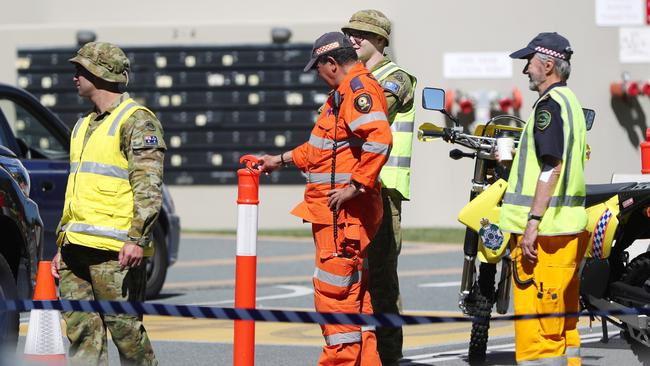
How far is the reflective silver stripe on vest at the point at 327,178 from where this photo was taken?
309 inches

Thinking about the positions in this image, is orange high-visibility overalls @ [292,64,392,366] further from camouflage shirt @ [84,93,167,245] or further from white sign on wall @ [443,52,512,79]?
white sign on wall @ [443,52,512,79]

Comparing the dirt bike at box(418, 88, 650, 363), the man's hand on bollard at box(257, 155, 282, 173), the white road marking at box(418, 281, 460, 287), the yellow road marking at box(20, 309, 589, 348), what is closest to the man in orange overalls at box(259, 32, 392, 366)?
the man's hand on bollard at box(257, 155, 282, 173)

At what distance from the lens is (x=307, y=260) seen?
1875 centimetres

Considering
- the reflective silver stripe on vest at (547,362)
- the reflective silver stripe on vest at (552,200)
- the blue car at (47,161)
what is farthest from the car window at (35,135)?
the reflective silver stripe on vest at (547,362)

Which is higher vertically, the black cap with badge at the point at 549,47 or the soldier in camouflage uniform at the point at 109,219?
the black cap with badge at the point at 549,47

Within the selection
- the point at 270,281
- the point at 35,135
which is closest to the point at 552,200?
the point at 35,135

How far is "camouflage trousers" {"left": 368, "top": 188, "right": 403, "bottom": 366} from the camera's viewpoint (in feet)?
29.2

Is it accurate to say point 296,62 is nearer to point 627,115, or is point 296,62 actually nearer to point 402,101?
point 627,115

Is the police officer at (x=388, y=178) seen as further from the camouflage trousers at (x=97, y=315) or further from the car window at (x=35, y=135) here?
the car window at (x=35, y=135)

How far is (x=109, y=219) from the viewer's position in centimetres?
764

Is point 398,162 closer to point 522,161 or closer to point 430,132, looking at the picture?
point 430,132

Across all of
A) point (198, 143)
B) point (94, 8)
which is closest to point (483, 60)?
→ point (198, 143)

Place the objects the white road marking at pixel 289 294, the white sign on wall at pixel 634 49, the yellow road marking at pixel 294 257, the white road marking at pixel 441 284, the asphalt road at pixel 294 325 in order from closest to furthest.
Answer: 1. the asphalt road at pixel 294 325
2. the white road marking at pixel 289 294
3. the white road marking at pixel 441 284
4. the yellow road marking at pixel 294 257
5. the white sign on wall at pixel 634 49

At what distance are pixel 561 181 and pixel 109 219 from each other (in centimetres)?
220
